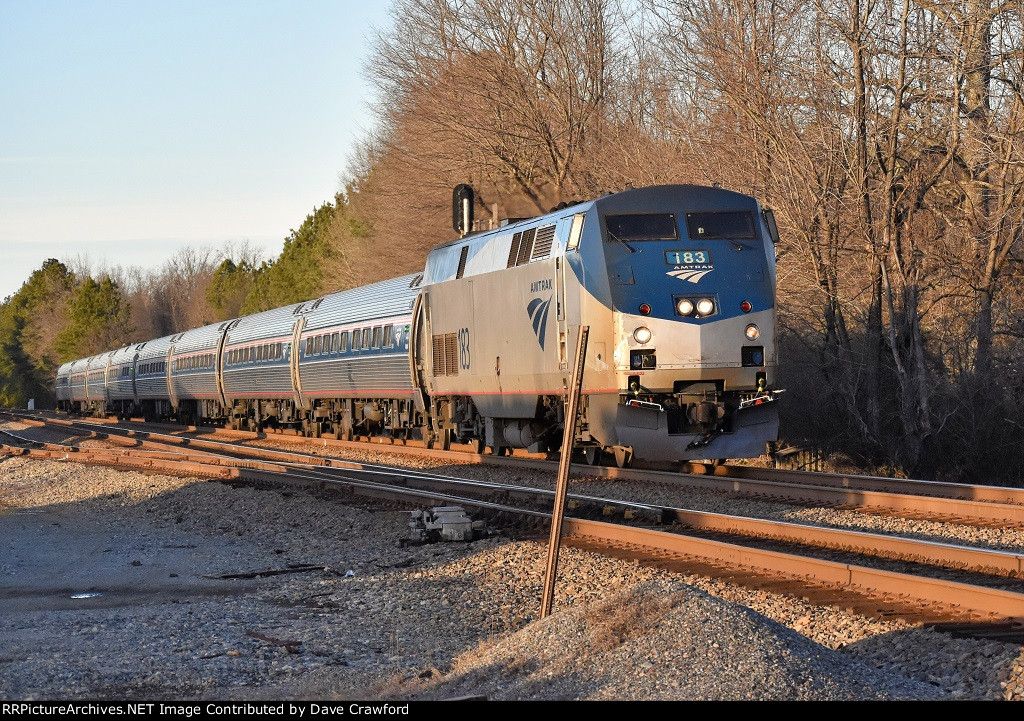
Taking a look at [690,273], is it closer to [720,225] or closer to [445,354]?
[720,225]

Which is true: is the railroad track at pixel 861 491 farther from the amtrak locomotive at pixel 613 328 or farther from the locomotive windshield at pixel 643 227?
the locomotive windshield at pixel 643 227

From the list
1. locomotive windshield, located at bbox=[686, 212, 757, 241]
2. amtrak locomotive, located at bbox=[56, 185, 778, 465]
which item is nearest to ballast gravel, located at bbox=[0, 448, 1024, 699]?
amtrak locomotive, located at bbox=[56, 185, 778, 465]

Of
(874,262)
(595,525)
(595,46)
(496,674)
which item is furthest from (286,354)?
(496,674)

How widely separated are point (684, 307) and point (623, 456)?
115 inches

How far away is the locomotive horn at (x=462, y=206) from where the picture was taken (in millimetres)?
36750

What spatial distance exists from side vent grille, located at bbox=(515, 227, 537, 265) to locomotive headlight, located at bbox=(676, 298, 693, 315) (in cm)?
281

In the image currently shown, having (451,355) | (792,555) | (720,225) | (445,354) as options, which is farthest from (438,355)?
(792,555)

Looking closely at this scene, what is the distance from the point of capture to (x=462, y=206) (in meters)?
37.2

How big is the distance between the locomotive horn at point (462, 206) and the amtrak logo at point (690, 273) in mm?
21633

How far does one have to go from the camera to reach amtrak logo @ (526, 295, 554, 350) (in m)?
16.4

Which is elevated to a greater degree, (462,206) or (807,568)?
(462,206)

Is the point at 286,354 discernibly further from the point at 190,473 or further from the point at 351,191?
the point at 351,191

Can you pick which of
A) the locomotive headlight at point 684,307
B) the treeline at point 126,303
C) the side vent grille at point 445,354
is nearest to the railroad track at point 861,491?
the locomotive headlight at point 684,307

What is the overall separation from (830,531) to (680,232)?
6.15m
